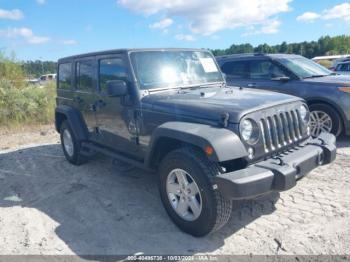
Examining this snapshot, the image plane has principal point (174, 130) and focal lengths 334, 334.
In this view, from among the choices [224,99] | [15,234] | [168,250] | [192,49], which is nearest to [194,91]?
[224,99]

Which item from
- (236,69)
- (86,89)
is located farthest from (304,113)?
(236,69)

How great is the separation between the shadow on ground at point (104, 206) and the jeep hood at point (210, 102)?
1.24 m

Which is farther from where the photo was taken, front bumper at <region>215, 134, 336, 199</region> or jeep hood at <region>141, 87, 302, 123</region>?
jeep hood at <region>141, 87, 302, 123</region>

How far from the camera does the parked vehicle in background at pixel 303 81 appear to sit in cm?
636

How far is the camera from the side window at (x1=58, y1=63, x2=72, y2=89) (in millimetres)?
5912

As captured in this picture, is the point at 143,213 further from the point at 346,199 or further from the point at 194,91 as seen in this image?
the point at 346,199

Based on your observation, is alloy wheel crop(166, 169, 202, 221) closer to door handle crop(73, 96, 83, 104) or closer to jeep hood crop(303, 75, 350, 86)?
door handle crop(73, 96, 83, 104)

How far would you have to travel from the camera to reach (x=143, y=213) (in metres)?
4.04

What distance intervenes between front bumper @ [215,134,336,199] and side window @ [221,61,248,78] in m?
4.57

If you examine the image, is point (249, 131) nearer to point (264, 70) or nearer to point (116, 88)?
point (116, 88)

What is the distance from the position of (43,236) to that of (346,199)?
141 inches

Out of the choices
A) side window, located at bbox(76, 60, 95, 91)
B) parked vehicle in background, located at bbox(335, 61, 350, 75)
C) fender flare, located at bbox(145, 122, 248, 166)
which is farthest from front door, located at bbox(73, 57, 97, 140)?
parked vehicle in background, located at bbox(335, 61, 350, 75)

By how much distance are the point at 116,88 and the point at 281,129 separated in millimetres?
1929

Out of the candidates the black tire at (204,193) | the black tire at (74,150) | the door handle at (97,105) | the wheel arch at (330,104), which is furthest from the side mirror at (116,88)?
the wheel arch at (330,104)
